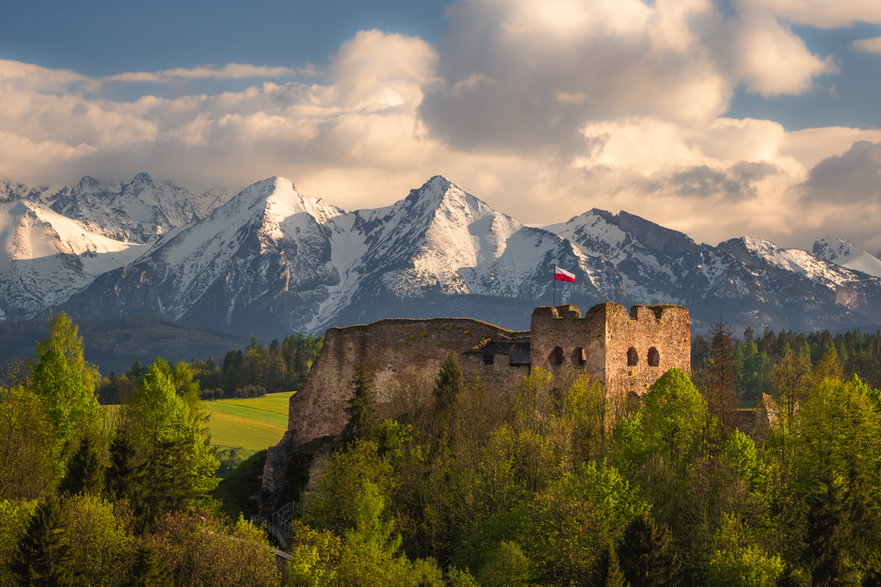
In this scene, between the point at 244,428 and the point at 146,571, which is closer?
the point at 146,571

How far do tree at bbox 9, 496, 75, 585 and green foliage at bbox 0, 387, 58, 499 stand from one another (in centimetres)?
1300

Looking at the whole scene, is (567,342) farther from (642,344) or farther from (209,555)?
(209,555)

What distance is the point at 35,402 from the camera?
85.8 metres

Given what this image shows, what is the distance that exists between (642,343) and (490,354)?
35.8 feet

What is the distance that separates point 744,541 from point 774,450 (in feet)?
36.7

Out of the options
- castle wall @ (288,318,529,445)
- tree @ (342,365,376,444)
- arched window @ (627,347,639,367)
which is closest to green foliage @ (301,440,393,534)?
tree @ (342,365,376,444)

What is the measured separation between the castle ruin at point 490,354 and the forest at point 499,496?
1822mm

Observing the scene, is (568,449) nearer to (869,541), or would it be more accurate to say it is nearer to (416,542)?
(416,542)

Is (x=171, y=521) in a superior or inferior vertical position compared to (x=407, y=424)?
inferior

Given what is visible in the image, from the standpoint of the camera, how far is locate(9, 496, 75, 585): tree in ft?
212

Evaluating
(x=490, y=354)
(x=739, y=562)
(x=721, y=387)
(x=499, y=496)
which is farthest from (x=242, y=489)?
(x=739, y=562)

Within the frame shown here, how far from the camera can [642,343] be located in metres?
84.0

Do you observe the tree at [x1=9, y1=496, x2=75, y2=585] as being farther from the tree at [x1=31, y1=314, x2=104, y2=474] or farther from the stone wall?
the stone wall

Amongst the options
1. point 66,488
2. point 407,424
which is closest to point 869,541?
point 407,424
